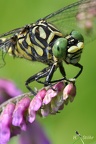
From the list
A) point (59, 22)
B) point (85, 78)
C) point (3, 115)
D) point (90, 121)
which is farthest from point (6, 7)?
point (3, 115)

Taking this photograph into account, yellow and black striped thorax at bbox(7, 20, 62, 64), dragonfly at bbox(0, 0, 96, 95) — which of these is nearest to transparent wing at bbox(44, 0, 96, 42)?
dragonfly at bbox(0, 0, 96, 95)

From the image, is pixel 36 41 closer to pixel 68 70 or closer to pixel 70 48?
pixel 70 48

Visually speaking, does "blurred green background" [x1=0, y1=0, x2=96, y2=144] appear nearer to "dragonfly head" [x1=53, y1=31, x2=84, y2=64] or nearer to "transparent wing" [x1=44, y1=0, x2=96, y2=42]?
"transparent wing" [x1=44, y1=0, x2=96, y2=42]

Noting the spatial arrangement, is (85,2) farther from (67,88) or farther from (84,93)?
(84,93)

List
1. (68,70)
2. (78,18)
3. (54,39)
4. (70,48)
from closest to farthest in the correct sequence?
(70,48), (54,39), (78,18), (68,70)

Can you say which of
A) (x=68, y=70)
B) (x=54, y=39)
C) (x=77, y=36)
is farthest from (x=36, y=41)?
(x=68, y=70)

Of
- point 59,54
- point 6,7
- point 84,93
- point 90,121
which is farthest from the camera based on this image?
point 6,7

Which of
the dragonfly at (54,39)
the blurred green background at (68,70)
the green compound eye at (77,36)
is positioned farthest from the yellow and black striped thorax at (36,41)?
the blurred green background at (68,70)
